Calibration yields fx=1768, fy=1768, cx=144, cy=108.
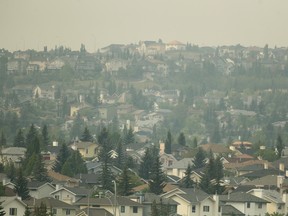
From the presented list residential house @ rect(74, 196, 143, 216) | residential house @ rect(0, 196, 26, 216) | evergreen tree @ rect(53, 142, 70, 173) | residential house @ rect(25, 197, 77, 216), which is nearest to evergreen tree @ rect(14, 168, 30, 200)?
residential house @ rect(74, 196, 143, 216)

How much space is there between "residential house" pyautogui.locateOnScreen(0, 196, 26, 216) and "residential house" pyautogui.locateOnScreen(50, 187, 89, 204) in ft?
31.6

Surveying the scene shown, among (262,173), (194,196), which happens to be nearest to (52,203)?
(194,196)

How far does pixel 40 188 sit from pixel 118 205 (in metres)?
13.8

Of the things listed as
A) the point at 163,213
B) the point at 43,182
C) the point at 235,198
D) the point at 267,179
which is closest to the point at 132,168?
the point at 267,179

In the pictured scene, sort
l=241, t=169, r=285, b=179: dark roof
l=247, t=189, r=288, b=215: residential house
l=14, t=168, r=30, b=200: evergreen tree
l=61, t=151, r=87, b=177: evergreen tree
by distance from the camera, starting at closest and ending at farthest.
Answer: l=14, t=168, r=30, b=200: evergreen tree, l=247, t=189, r=288, b=215: residential house, l=61, t=151, r=87, b=177: evergreen tree, l=241, t=169, r=285, b=179: dark roof

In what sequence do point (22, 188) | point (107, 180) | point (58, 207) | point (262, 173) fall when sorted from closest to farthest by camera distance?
point (58, 207) < point (22, 188) < point (107, 180) < point (262, 173)

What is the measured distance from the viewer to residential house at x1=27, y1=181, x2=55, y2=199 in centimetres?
9600

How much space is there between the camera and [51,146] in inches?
5694

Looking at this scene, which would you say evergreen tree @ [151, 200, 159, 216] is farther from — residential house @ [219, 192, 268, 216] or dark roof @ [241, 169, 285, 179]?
dark roof @ [241, 169, 285, 179]

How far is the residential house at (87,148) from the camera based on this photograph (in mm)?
145750

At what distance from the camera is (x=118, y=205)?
275 feet

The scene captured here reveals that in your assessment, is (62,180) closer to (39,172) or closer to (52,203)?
(39,172)

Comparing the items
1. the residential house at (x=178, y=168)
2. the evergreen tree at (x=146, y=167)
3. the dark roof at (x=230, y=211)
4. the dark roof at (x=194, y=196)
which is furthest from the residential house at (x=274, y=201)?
the residential house at (x=178, y=168)

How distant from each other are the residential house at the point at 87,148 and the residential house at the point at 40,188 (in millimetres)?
45638
